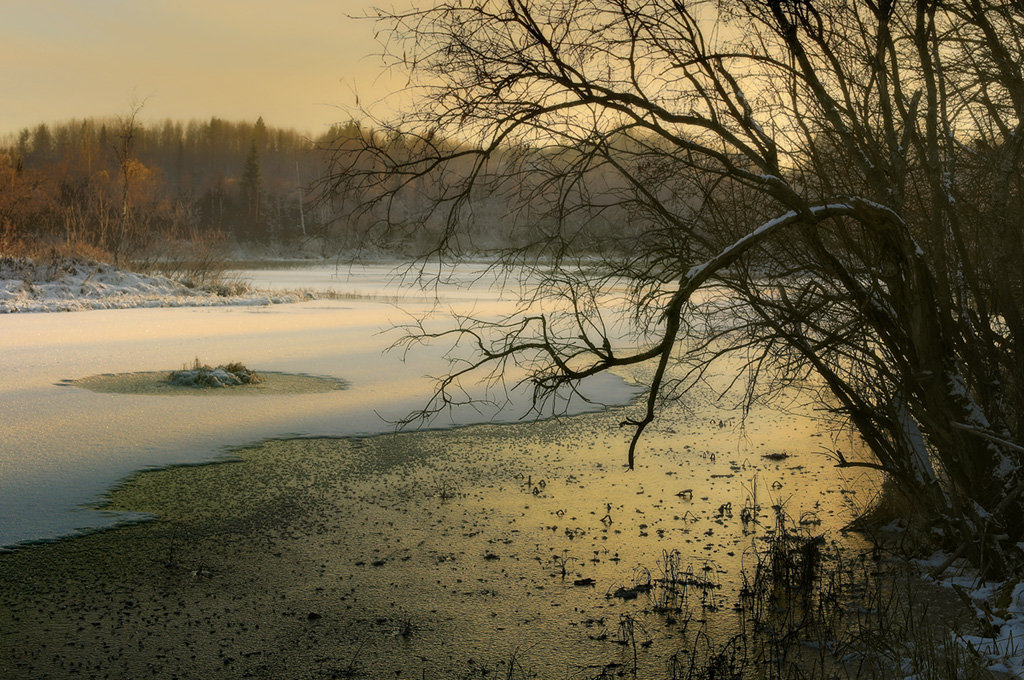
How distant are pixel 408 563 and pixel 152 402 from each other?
5.91 metres

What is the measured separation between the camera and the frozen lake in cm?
703

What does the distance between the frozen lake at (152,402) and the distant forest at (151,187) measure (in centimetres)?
236

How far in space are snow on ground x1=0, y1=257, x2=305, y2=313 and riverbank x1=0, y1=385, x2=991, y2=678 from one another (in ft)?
53.6

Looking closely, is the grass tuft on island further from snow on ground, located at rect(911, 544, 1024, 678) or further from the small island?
snow on ground, located at rect(911, 544, 1024, 678)

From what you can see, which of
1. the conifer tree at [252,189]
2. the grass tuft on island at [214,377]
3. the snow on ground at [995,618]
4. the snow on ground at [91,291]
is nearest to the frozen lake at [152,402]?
the grass tuft on island at [214,377]

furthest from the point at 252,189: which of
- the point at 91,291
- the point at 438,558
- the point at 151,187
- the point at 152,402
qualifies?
the point at 438,558

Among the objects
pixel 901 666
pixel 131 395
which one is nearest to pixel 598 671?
pixel 901 666

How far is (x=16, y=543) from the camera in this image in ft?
18.6

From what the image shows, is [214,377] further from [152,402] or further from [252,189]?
[252,189]

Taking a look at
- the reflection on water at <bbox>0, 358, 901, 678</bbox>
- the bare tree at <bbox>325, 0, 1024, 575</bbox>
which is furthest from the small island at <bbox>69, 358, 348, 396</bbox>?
the bare tree at <bbox>325, 0, 1024, 575</bbox>

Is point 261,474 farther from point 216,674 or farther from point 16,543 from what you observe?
point 216,674

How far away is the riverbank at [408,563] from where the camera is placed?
14.5ft

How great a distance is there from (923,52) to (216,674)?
503 centimetres

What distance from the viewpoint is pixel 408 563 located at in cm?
561
